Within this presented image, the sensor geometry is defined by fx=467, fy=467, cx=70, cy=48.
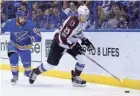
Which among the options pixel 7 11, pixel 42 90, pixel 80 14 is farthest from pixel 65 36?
pixel 7 11

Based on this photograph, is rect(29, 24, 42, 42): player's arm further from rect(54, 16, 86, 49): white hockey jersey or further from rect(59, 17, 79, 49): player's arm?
rect(59, 17, 79, 49): player's arm

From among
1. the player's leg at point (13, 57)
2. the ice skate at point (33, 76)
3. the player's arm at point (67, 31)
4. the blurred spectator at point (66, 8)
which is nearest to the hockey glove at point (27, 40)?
the player's leg at point (13, 57)

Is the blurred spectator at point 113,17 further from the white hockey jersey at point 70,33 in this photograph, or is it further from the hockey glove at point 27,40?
the hockey glove at point 27,40

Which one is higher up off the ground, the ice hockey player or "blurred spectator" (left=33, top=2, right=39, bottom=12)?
"blurred spectator" (left=33, top=2, right=39, bottom=12)

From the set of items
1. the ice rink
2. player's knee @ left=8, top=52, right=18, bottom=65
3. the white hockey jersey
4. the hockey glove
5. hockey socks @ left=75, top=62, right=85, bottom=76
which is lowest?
the ice rink

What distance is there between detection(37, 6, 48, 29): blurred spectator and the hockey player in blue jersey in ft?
5.09

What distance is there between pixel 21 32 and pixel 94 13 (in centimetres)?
130

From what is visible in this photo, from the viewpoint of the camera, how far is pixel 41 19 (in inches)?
377

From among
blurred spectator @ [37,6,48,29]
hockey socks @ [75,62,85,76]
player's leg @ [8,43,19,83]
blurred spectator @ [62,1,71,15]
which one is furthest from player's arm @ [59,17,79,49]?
blurred spectator @ [37,6,48,29]

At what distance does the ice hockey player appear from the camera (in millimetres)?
7062

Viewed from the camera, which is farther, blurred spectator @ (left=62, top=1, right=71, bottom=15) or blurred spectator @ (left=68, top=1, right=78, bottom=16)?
blurred spectator @ (left=62, top=1, right=71, bottom=15)

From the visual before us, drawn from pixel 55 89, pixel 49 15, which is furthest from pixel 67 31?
pixel 49 15

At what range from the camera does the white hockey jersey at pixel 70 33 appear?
23.2 feet

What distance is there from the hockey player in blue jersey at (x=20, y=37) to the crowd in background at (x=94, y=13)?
0.96 m
